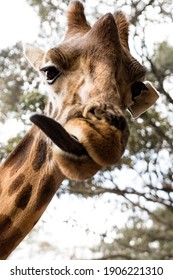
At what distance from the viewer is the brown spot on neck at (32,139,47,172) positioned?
8.95ft

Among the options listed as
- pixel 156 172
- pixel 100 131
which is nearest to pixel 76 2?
pixel 100 131

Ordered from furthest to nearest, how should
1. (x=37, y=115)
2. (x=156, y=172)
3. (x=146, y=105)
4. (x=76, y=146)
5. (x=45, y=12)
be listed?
(x=156, y=172) < (x=45, y=12) < (x=146, y=105) < (x=76, y=146) < (x=37, y=115)

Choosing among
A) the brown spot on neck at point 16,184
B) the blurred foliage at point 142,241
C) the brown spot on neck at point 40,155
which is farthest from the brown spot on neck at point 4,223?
the blurred foliage at point 142,241

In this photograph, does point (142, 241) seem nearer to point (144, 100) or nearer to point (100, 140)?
point (144, 100)

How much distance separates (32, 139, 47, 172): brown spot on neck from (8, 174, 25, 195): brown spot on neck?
10cm

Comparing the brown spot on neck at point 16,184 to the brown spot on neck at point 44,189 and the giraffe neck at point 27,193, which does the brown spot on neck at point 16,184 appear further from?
the brown spot on neck at point 44,189

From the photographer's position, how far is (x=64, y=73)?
2537mm

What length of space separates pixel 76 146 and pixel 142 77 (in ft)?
2.86

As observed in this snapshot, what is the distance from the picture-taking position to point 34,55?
10.5 feet

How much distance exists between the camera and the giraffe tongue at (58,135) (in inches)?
75.0

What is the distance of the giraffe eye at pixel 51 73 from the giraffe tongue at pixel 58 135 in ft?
2.10

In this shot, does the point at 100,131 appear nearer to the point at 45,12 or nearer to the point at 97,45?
the point at 97,45

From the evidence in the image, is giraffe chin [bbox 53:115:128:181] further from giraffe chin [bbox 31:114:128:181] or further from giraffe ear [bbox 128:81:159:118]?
giraffe ear [bbox 128:81:159:118]

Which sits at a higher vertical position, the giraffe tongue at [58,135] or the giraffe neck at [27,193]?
the giraffe tongue at [58,135]
